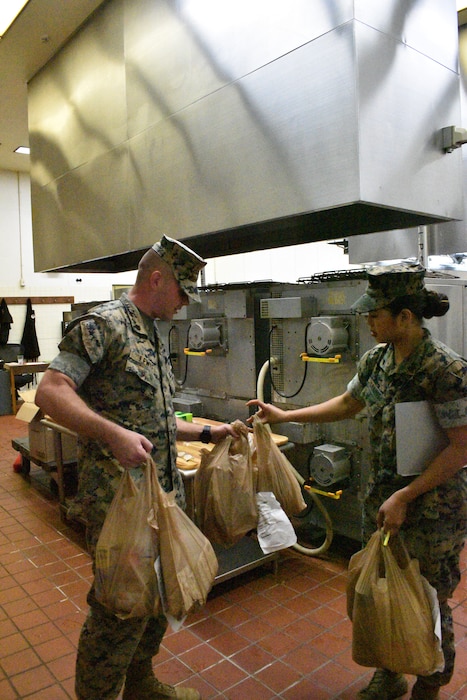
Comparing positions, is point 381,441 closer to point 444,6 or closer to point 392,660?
point 392,660

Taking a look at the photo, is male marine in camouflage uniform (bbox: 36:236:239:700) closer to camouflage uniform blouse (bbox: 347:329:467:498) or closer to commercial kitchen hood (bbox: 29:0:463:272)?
camouflage uniform blouse (bbox: 347:329:467:498)

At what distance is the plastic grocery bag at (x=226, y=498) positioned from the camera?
1887mm

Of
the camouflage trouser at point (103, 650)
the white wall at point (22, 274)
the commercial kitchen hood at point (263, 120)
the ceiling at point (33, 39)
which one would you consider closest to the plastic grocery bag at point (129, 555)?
the camouflage trouser at point (103, 650)

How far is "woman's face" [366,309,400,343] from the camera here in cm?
174

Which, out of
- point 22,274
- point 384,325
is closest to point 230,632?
point 384,325

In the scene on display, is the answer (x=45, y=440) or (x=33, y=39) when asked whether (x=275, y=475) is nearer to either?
(x=45, y=440)

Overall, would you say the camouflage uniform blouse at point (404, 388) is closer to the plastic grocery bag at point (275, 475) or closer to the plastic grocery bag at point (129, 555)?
the plastic grocery bag at point (275, 475)

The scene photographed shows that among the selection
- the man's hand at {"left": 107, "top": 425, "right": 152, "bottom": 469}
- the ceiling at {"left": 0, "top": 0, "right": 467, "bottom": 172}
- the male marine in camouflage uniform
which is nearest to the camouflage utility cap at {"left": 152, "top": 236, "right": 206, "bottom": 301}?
the male marine in camouflage uniform

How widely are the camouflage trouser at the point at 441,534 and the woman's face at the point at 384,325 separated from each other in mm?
525

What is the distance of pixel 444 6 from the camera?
246cm

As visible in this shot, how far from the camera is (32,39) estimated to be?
4.05m

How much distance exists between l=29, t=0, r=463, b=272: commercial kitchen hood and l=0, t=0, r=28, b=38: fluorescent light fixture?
438 millimetres

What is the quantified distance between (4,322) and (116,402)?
743cm

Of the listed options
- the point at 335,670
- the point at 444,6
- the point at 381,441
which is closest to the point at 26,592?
the point at 335,670
